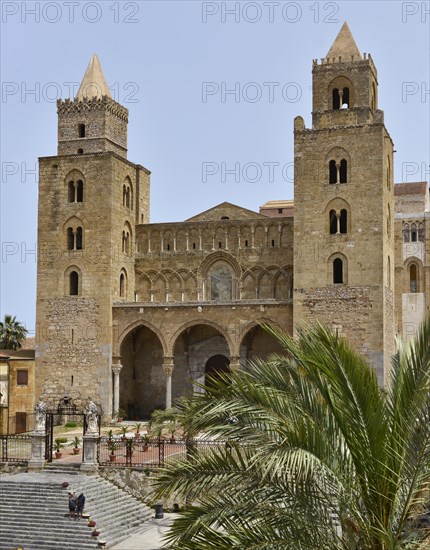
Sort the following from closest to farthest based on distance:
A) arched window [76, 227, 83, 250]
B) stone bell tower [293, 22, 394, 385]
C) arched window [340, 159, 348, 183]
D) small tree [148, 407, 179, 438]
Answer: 1. small tree [148, 407, 179, 438]
2. stone bell tower [293, 22, 394, 385]
3. arched window [340, 159, 348, 183]
4. arched window [76, 227, 83, 250]

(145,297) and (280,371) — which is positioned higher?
(145,297)

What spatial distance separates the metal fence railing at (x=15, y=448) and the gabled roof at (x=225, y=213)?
1650 centimetres

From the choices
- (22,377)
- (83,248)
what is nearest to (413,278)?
(83,248)

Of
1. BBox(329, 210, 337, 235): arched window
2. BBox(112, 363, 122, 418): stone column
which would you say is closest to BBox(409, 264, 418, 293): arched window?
BBox(329, 210, 337, 235): arched window

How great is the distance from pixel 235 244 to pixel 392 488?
34.2 m

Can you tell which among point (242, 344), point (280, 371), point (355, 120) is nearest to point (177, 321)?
point (242, 344)

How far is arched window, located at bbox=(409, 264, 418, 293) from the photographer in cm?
4558

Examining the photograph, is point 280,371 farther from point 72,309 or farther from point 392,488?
point 72,309

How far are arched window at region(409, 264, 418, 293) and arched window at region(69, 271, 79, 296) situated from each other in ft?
58.1

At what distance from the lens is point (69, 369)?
130 ft

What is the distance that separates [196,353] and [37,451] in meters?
15.6

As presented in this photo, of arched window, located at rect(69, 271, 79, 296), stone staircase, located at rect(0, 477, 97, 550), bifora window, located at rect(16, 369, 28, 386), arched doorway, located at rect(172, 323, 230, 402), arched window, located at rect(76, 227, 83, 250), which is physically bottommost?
stone staircase, located at rect(0, 477, 97, 550)

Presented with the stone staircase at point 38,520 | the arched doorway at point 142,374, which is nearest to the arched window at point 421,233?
the arched doorway at point 142,374

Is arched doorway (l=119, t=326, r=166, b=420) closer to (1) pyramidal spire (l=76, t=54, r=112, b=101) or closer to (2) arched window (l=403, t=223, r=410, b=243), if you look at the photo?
(1) pyramidal spire (l=76, t=54, r=112, b=101)
